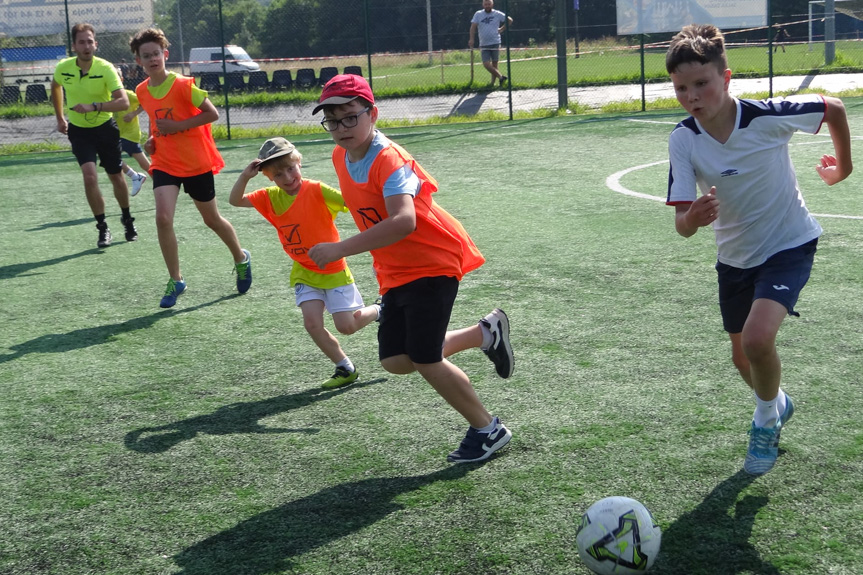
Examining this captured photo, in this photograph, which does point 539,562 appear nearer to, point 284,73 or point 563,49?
point 563,49

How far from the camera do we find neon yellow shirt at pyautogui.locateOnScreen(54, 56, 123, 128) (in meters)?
9.69

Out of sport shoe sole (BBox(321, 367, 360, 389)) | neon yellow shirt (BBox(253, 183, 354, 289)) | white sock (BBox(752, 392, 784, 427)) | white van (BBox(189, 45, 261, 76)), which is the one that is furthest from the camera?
white van (BBox(189, 45, 261, 76))

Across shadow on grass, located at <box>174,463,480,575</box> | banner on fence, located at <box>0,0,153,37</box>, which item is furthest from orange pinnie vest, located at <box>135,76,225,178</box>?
banner on fence, located at <box>0,0,153,37</box>

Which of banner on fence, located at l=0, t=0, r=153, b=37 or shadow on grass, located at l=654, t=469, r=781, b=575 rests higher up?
banner on fence, located at l=0, t=0, r=153, b=37

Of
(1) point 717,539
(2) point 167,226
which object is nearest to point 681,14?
(2) point 167,226

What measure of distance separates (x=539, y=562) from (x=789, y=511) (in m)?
0.99

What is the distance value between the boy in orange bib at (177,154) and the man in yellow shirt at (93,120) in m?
1.99

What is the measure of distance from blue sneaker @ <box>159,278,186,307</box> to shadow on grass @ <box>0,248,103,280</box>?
1.97 metres

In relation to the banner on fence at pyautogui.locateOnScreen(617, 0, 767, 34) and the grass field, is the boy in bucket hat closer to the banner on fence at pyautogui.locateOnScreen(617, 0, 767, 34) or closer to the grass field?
the grass field

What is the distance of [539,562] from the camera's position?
330 cm

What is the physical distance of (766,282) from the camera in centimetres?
386

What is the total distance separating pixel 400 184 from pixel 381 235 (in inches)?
10.6

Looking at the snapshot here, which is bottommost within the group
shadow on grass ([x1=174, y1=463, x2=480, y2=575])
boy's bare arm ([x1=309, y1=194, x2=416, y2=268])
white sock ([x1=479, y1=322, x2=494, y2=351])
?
shadow on grass ([x1=174, y1=463, x2=480, y2=575])

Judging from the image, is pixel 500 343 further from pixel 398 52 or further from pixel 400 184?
pixel 398 52
